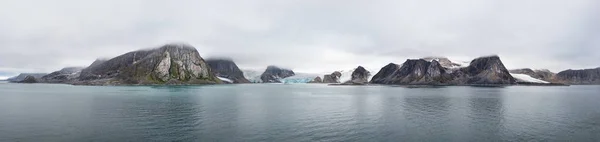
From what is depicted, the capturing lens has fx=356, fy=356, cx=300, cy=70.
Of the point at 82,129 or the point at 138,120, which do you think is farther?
the point at 138,120

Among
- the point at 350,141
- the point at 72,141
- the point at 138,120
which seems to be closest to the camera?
the point at 72,141

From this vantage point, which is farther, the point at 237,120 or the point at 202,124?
the point at 237,120

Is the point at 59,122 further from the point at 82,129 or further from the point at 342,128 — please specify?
the point at 342,128

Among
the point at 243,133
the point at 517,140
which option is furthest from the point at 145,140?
the point at 517,140

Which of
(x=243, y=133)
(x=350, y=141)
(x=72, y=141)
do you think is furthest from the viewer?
(x=243, y=133)

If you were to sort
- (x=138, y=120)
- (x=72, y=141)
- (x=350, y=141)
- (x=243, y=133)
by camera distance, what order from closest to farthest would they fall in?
(x=72, y=141)
(x=350, y=141)
(x=243, y=133)
(x=138, y=120)

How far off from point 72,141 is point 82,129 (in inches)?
348

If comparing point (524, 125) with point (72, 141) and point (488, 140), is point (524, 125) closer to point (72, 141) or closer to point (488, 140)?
point (488, 140)

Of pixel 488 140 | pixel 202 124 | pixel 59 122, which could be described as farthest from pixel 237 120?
pixel 488 140

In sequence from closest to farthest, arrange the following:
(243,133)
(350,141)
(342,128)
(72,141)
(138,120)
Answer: (72,141), (350,141), (243,133), (342,128), (138,120)

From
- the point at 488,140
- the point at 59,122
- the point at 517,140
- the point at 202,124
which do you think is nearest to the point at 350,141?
the point at 488,140

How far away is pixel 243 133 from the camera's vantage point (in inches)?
1684

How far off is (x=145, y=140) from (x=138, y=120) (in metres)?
17.1

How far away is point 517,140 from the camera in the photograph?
40.1 metres
